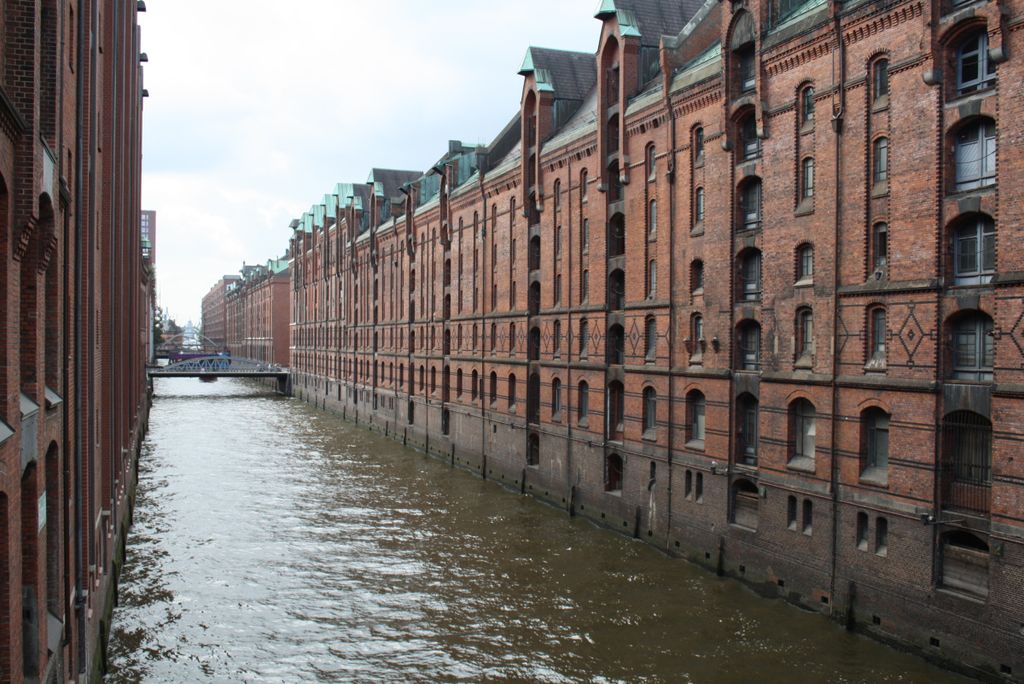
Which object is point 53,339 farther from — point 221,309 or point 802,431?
point 221,309

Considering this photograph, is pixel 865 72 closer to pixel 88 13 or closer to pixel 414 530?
pixel 88 13

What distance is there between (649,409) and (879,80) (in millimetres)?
11504

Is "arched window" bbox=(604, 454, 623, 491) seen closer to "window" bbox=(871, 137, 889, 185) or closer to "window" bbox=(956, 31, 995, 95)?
"window" bbox=(871, 137, 889, 185)

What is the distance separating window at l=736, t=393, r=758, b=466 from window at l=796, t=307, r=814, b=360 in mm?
2333

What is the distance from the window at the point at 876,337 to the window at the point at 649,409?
338 inches

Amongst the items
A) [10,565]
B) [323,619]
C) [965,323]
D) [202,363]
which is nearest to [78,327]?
[10,565]

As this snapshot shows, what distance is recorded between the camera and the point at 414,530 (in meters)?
28.4

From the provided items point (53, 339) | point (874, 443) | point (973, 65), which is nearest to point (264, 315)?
point (874, 443)

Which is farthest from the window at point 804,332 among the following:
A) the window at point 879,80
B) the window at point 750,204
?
the window at point 879,80

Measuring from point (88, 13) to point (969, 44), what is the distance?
14810mm

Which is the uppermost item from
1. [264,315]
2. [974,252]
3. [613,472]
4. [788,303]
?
[264,315]

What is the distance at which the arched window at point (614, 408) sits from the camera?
28234mm

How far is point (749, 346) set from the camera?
73.6 ft

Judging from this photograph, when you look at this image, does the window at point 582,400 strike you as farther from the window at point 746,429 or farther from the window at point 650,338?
the window at point 746,429
